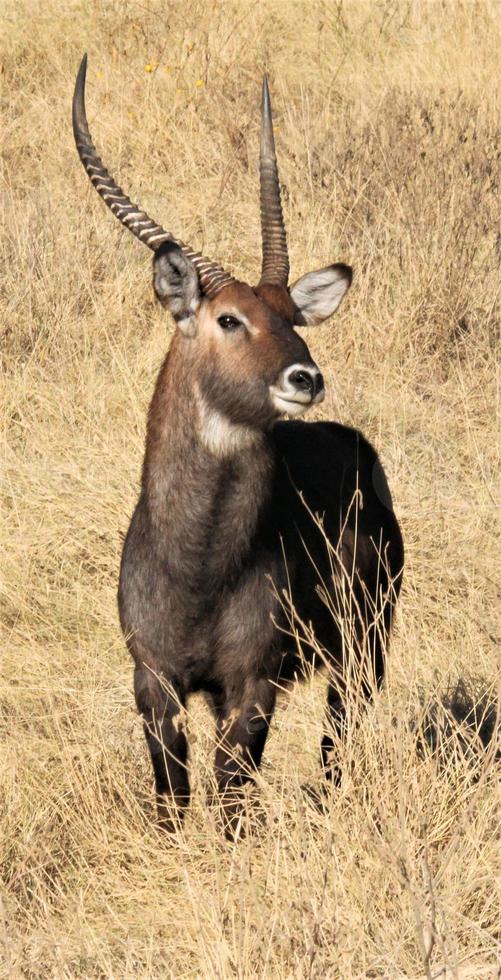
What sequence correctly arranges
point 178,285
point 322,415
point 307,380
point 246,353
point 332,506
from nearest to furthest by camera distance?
point 307,380
point 246,353
point 178,285
point 332,506
point 322,415

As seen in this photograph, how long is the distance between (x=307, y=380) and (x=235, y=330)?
34 cm

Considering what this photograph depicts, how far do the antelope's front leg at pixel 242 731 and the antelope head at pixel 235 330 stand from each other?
2.81 feet

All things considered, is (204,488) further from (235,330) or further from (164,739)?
(164,739)

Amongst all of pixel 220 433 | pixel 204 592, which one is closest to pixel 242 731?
pixel 204 592

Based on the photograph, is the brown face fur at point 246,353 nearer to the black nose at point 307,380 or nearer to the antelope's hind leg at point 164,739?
the black nose at point 307,380

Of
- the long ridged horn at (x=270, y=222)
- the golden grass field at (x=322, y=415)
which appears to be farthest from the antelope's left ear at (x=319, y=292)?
the golden grass field at (x=322, y=415)

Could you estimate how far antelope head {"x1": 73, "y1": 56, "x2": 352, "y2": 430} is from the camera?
4258 mm

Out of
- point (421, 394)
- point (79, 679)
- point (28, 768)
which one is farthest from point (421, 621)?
point (421, 394)

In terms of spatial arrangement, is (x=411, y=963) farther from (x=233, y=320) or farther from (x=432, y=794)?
(x=233, y=320)

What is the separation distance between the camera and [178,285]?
14.6 ft

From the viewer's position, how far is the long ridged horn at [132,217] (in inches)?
177

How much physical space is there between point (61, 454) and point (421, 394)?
2.12m

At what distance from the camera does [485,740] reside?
525 centimetres

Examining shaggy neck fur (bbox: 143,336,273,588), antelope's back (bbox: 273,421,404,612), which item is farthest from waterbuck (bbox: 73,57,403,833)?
antelope's back (bbox: 273,421,404,612)
